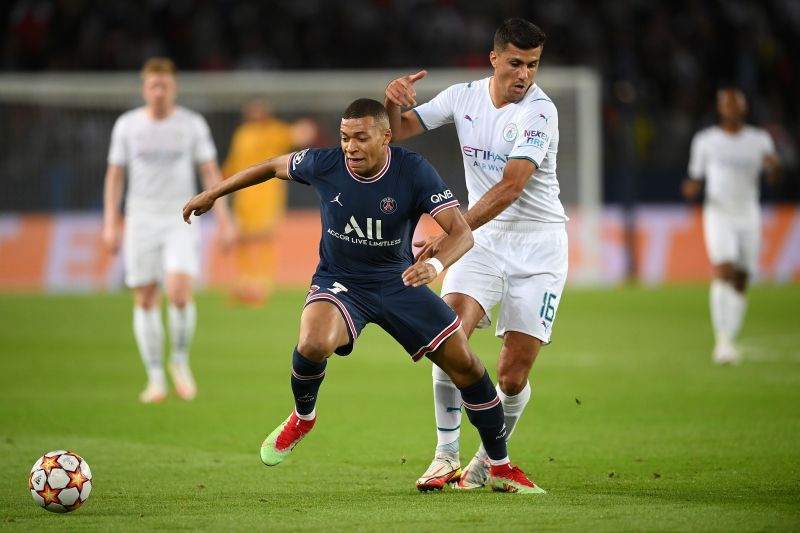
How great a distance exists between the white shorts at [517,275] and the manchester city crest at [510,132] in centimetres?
53

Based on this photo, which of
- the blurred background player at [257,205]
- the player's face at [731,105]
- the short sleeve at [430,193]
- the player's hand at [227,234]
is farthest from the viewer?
the blurred background player at [257,205]

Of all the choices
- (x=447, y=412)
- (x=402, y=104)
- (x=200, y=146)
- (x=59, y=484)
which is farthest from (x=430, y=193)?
(x=200, y=146)

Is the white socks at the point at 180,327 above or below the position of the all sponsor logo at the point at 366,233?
below

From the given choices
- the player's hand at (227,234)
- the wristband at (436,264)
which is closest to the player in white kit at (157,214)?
the player's hand at (227,234)

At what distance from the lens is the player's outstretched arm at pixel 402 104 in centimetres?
A: 734

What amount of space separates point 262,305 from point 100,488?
41.6 ft

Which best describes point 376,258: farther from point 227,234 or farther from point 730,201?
point 730,201

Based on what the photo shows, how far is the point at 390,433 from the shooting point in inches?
374

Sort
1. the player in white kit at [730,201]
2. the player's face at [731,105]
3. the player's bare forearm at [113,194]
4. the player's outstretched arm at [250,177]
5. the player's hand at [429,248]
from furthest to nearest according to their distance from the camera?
the player in white kit at [730,201]
the player's face at [731,105]
the player's bare forearm at [113,194]
the player's outstretched arm at [250,177]
the player's hand at [429,248]

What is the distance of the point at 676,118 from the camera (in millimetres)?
24438

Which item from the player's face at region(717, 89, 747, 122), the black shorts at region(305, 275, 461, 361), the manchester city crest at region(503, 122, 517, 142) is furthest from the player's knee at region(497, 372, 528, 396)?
the player's face at region(717, 89, 747, 122)

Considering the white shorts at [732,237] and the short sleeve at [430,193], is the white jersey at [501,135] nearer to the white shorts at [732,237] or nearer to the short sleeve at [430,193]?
the short sleeve at [430,193]

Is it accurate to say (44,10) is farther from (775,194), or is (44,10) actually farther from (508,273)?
(508,273)

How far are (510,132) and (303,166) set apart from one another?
1.26 meters
